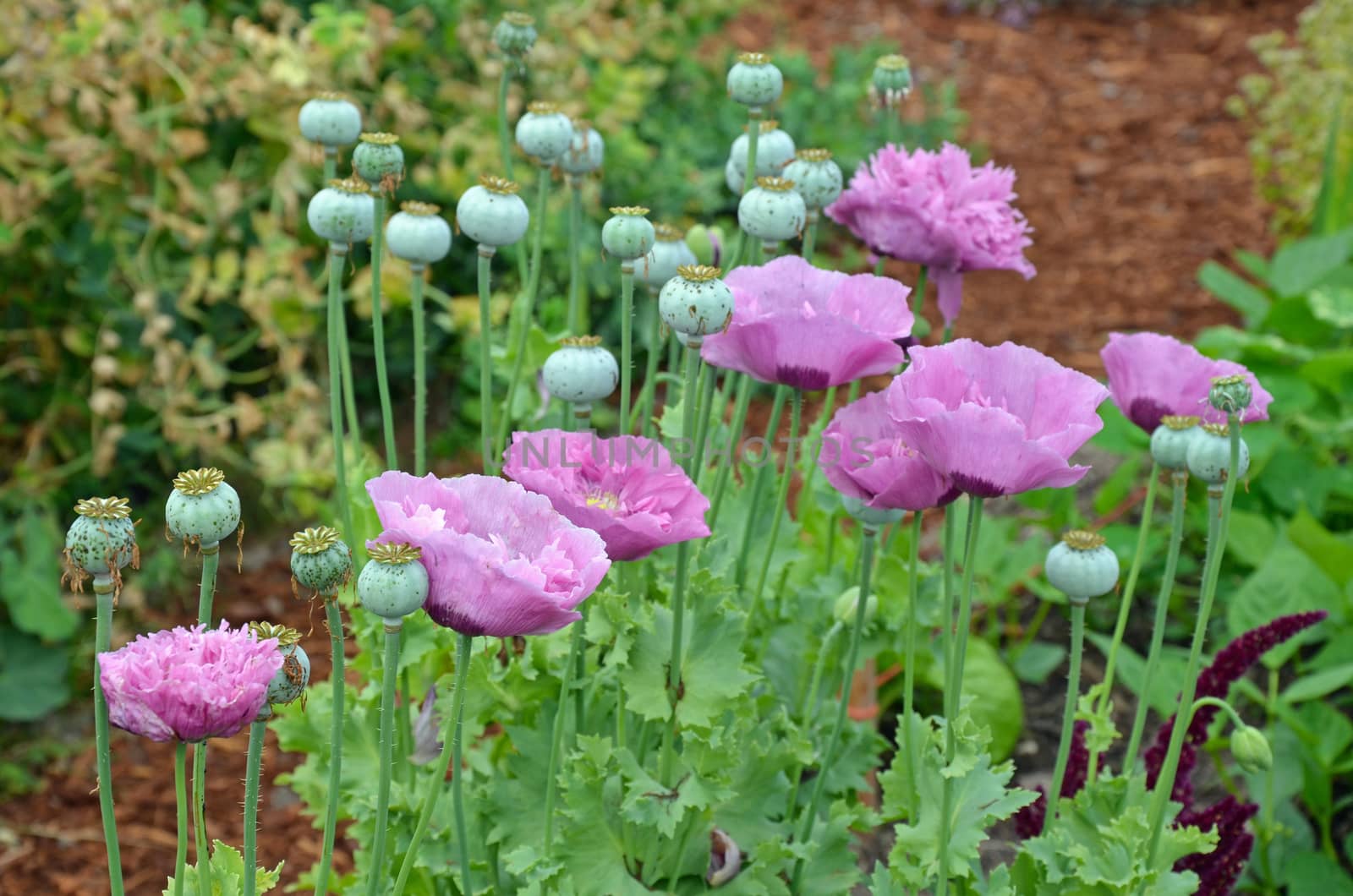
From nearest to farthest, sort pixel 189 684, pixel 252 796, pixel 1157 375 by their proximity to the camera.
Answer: pixel 189 684 < pixel 252 796 < pixel 1157 375

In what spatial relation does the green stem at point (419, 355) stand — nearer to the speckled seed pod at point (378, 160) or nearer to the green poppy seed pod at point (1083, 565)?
the speckled seed pod at point (378, 160)

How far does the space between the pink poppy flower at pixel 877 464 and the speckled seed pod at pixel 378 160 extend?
423 mm

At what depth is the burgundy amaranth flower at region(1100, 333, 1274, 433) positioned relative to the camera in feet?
4.44

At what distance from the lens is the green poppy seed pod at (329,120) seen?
53.9 inches

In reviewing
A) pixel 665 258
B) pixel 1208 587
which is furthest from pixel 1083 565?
pixel 665 258

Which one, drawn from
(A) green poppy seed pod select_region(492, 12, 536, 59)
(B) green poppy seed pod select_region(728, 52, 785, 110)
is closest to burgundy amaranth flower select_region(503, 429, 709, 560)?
(B) green poppy seed pod select_region(728, 52, 785, 110)

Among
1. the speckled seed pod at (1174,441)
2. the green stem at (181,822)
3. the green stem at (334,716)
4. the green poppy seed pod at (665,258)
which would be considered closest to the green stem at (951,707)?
the speckled seed pod at (1174,441)

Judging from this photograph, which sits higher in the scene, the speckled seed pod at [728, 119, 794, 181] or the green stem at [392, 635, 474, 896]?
the speckled seed pod at [728, 119, 794, 181]

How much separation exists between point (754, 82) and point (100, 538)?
704mm

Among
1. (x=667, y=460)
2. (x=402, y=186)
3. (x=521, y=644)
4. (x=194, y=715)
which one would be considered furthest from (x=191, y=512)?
(x=402, y=186)

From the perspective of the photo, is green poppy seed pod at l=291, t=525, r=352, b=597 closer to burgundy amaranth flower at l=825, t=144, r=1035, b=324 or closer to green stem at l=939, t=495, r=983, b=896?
green stem at l=939, t=495, r=983, b=896

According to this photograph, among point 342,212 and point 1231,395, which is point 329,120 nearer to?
Result: point 342,212

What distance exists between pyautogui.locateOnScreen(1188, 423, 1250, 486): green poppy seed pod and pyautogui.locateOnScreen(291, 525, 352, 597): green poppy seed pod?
64 cm

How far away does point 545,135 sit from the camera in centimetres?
138
